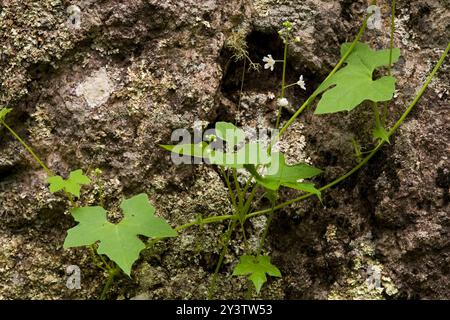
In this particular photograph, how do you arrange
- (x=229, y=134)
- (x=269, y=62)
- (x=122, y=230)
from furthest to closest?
(x=269, y=62)
(x=229, y=134)
(x=122, y=230)

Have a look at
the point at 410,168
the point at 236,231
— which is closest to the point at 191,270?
the point at 236,231

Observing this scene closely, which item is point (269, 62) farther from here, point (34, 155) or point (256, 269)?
point (34, 155)

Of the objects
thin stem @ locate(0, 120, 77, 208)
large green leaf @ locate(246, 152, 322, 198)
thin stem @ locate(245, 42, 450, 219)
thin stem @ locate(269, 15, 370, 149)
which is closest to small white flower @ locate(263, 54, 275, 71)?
thin stem @ locate(269, 15, 370, 149)

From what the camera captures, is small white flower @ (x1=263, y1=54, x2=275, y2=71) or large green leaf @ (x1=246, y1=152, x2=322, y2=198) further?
small white flower @ (x1=263, y1=54, x2=275, y2=71)

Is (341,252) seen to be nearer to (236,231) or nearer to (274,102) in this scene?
(236,231)

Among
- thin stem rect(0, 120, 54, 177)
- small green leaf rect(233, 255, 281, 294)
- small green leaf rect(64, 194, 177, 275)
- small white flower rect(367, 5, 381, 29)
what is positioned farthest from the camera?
small white flower rect(367, 5, 381, 29)

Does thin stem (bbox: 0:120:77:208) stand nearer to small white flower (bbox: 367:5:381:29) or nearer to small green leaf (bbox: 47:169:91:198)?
A: small green leaf (bbox: 47:169:91:198)

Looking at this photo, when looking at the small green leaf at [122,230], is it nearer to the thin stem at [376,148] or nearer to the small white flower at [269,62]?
the thin stem at [376,148]

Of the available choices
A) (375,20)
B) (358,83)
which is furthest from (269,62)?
(375,20)
